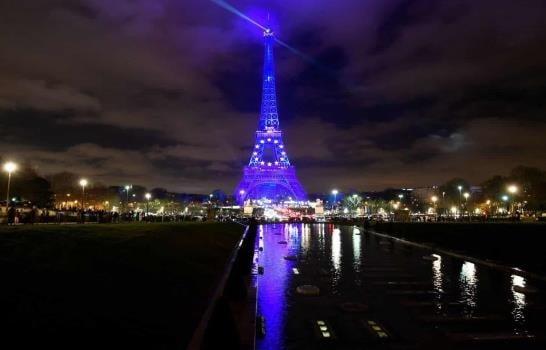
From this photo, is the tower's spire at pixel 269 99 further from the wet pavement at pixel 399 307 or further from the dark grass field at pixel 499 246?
the wet pavement at pixel 399 307

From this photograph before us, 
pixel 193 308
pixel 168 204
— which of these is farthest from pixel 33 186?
pixel 168 204

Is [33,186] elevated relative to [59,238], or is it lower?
elevated

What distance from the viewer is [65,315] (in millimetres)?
9602

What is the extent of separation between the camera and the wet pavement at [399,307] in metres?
11.4

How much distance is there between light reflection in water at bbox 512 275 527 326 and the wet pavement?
0.09 ft

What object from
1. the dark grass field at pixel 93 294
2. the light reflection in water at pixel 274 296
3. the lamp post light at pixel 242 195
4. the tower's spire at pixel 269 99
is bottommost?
the light reflection in water at pixel 274 296

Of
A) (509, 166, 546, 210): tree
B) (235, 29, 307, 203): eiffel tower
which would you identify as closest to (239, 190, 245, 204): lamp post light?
(235, 29, 307, 203): eiffel tower

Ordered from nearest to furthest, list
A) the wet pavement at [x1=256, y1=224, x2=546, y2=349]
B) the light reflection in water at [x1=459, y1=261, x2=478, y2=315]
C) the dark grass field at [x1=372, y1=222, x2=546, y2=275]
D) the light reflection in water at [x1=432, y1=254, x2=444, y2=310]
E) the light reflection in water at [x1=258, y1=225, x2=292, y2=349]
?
the wet pavement at [x1=256, y1=224, x2=546, y2=349], the light reflection in water at [x1=258, y1=225, x2=292, y2=349], the light reflection in water at [x1=459, y1=261, x2=478, y2=315], the light reflection in water at [x1=432, y1=254, x2=444, y2=310], the dark grass field at [x1=372, y1=222, x2=546, y2=275]

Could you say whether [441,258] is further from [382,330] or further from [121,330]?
A: [121,330]

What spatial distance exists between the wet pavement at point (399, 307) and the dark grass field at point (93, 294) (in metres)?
2.49

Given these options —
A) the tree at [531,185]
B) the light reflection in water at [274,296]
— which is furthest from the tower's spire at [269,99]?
the light reflection in water at [274,296]

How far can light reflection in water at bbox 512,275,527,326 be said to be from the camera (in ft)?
44.1

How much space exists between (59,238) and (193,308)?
599 cm

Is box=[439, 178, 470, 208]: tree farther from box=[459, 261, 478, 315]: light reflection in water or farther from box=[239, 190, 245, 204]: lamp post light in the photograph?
box=[459, 261, 478, 315]: light reflection in water
